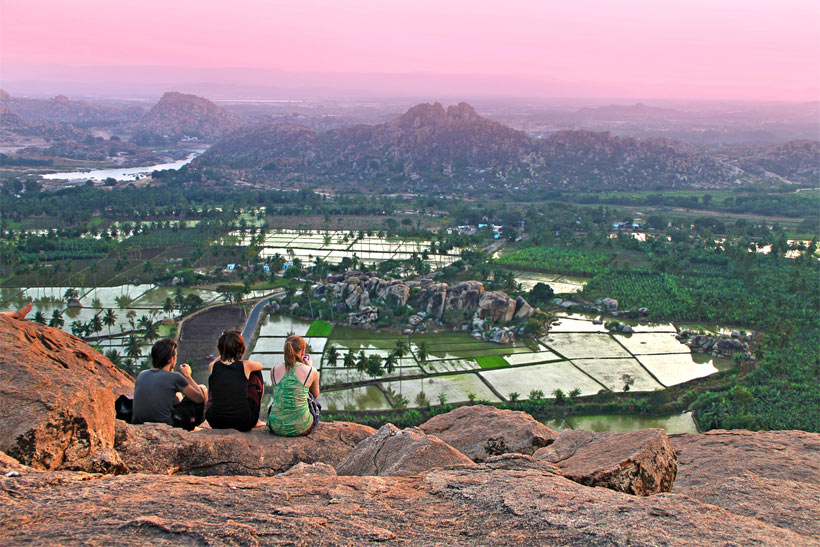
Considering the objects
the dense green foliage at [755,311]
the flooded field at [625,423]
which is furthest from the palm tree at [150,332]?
the dense green foliage at [755,311]

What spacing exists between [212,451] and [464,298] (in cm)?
3957

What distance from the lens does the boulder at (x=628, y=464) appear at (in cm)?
693

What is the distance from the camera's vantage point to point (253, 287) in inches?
2089

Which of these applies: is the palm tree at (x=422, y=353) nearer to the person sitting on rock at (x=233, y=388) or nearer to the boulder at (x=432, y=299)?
the boulder at (x=432, y=299)

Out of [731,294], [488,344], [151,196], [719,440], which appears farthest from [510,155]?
[719,440]

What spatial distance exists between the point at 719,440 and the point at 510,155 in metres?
136

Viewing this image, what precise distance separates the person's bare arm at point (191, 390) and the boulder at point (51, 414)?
1.05 meters

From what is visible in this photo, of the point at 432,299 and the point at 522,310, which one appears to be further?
the point at 432,299

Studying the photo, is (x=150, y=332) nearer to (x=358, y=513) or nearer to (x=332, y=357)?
(x=332, y=357)

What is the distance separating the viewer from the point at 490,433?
9883 mm

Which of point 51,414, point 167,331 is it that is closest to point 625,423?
point 51,414

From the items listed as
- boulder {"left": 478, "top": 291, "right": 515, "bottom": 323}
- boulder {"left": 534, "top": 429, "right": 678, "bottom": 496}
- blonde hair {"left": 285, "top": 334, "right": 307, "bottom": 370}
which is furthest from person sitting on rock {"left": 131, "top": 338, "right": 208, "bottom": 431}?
boulder {"left": 478, "top": 291, "right": 515, "bottom": 323}

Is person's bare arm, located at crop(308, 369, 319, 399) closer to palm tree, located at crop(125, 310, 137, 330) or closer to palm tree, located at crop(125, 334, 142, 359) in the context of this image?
palm tree, located at crop(125, 334, 142, 359)

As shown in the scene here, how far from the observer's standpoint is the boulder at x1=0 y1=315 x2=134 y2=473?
240 inches
